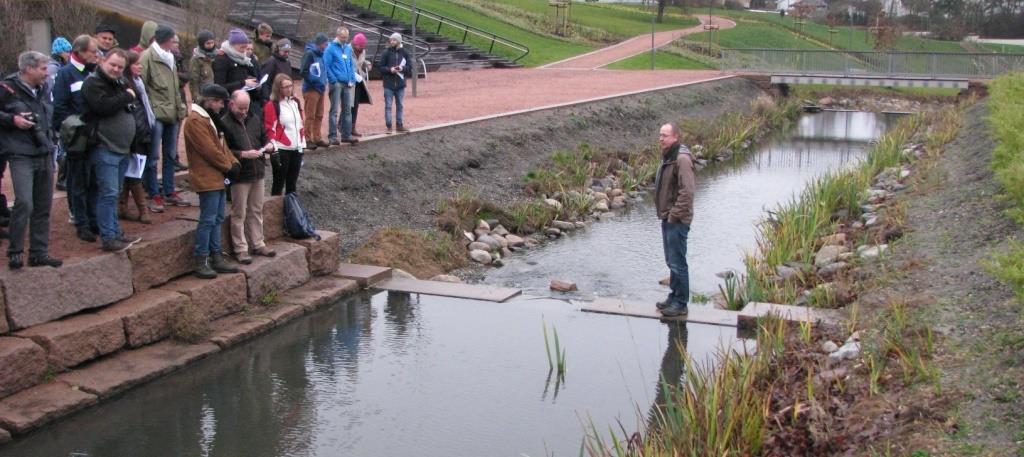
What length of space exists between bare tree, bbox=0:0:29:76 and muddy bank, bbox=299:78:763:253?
8216mm

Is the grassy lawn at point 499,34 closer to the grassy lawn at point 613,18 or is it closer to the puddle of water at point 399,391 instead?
the grassy lawn at point 613,18

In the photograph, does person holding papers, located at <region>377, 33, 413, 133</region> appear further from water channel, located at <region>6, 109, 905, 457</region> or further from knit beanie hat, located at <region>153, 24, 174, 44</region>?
knit beanie hat, located at <region>153, 24, 174, 44</region>

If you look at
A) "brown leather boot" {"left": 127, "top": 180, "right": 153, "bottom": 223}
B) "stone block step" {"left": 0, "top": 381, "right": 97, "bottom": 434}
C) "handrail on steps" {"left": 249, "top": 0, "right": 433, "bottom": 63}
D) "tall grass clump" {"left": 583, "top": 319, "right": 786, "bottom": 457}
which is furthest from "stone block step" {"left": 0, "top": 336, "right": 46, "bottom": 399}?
"handrail on steps" {"left": 249, "top": 0, "right": 433, "bottom": 63}

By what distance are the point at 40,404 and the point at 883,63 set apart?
111 ft

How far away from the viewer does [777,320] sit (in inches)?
339

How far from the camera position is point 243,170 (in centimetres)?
976

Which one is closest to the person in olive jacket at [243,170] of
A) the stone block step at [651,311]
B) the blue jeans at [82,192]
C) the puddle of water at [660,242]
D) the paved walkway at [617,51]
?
the blue jeans at [82,192]

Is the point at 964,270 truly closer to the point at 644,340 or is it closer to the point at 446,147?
the point at 644,340

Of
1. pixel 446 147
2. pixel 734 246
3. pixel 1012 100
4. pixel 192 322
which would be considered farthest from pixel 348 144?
pixel 1012 100

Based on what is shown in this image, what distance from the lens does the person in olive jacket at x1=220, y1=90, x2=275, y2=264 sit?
32.0 ft

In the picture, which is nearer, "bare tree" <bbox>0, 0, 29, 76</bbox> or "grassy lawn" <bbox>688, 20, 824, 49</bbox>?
"bare tree" <bbox>0, 0, 29, 76</bbox>

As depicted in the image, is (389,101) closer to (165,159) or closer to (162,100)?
(165,159)

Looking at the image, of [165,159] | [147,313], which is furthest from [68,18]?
[147,313]

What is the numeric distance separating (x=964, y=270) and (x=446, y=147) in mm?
9933
